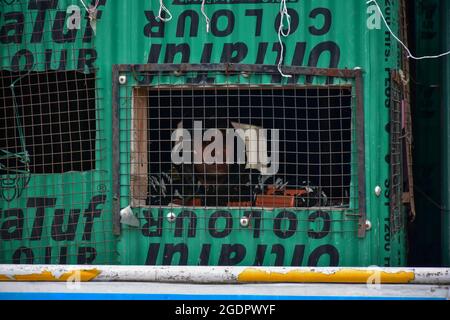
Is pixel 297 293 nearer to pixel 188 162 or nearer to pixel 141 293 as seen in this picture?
pixel 141 293

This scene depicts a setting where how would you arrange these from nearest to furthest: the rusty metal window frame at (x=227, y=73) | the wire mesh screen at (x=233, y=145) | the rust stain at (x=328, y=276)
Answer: the rust stain at (x=328, y=276) → the rusty metal window frame at (x=227, y=73) → the wire mesh screen at (x=233, y=145)

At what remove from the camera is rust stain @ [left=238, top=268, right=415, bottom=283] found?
3182 millimetres

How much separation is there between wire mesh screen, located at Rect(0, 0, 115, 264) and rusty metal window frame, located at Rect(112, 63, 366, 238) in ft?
0.32

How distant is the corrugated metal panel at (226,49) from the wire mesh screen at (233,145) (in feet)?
0.41

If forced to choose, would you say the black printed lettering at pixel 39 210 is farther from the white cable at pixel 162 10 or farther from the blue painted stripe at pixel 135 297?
the white cable at pixel 162 10

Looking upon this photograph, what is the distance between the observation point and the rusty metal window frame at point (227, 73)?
3.86 meters

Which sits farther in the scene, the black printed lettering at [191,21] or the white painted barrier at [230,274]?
the black printed lettering at [191,21]

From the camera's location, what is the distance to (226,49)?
3.91m

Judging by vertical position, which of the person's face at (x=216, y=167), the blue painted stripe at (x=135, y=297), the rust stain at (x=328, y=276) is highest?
the person's face at (x=216, y=167)

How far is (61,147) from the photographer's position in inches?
160

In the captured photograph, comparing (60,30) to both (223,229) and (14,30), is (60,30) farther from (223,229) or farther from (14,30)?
(223,229)

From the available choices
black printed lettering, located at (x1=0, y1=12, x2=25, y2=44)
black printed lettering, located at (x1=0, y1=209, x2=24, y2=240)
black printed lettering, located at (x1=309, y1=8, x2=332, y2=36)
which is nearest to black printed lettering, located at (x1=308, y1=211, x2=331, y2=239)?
black printed lettering, located at (x1=309, y1=8, x2=332, y2=36)

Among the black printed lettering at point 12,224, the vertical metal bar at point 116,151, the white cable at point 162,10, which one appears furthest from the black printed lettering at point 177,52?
the black printed lettering at point 12,224

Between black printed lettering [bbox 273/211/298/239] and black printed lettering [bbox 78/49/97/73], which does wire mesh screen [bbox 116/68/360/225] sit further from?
black printed lettering [bbox 78/49/97/73]
